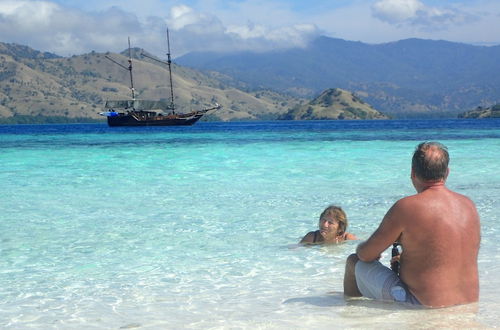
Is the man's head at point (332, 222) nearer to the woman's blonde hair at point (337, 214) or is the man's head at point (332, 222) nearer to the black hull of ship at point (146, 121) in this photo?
the woman's blonde hair at point (337, 214)

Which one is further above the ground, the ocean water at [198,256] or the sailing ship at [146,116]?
the sailing ship at [146,116]

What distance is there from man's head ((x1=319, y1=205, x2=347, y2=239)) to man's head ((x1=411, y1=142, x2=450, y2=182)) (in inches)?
171

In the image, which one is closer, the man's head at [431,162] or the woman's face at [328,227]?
the man's head at [431,162]

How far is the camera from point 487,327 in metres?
5.90

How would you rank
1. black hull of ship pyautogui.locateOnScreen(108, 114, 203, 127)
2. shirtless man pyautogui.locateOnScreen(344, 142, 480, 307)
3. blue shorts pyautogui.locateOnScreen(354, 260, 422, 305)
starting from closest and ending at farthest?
shirtless man pyautogui.locateOnScreen(344, 142, 480, 307) < blue shorts pyautogui.locateOnScreen(354, 260, 422, 305) < black hull of ship pyautogui.locateOnScreen(108, 114, 203, 127)

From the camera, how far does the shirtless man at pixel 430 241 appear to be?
219 inches

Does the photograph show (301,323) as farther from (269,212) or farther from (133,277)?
(269,212)

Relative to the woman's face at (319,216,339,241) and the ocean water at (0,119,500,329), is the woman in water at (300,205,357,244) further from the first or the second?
the ocean water at (0,119,500,329)

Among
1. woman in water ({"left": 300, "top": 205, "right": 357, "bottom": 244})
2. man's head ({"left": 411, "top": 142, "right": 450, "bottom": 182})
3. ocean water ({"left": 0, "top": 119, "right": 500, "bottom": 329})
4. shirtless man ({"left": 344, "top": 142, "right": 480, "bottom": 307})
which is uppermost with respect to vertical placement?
man's head ({"left": 411, "top": 142, "right": 450, "bottom": 182})

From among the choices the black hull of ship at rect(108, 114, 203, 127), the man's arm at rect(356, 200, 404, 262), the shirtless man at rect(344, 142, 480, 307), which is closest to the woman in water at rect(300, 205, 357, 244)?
the shirtless man at rect(344, 142, 480, 307)

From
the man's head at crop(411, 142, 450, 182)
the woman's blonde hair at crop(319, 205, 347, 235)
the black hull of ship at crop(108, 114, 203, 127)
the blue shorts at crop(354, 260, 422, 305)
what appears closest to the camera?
the man's head at crop(411, 142, 450, 182)

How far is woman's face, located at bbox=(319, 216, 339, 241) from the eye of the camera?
9938 mm

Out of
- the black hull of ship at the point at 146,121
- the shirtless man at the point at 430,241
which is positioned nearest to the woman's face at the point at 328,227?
the shirtless man at the point at 430,241

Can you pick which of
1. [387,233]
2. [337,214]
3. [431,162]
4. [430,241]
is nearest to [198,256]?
[337,214]
